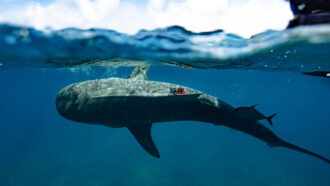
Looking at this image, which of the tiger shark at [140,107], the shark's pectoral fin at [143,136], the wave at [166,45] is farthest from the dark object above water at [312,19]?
the shark's pectoral fin at [143,136]

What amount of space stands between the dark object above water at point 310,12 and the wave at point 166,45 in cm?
60

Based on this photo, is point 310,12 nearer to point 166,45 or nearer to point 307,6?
point 307,6

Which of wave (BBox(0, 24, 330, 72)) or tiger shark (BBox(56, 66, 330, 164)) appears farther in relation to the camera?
wave (BBox(0, 24, 330, 72))

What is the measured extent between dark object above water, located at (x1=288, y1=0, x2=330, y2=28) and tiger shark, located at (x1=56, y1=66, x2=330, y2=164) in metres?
3.06

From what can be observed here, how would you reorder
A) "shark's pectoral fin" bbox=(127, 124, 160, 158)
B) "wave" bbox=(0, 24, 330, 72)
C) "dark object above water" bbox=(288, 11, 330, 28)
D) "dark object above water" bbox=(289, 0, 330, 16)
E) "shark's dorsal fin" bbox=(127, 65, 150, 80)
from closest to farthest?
"dark object above water" bbox=(289, 0, 330, 16), "dark object above water" bbox=(288, 11, 330, 28), "shark's pectoral fin" bbox=(127, 124, 160, 158), "shark's dorsal fin" bbox=(127, 65, 150, 80), "wave" bbox=(0, 24, 330, 72)

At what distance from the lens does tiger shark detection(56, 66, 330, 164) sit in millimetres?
4742

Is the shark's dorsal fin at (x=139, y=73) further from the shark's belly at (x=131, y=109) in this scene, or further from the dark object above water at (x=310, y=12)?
the dark object above water at (x=310, y=12)

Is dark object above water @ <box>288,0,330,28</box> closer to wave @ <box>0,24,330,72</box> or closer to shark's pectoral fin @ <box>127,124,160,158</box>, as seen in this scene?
wave @ <box>0,24,330,72</box>

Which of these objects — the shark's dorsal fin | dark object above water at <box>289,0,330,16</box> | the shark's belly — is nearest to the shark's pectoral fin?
the shark's belly

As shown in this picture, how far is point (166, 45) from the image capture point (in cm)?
856

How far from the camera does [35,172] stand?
2238 centimetres

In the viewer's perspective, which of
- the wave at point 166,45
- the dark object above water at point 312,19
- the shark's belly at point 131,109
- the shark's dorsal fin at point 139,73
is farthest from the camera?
the wave at point 166,45

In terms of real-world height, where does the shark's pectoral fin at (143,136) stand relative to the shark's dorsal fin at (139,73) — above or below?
below

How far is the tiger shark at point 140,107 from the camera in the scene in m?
4.74
